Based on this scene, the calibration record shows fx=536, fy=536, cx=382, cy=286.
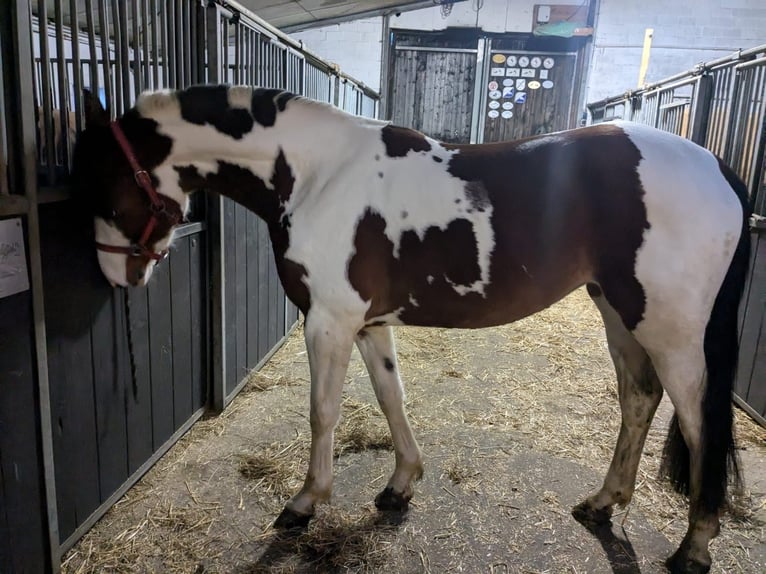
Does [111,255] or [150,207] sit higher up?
[150,207]

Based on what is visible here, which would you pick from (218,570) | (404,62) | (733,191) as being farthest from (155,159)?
(404,62)

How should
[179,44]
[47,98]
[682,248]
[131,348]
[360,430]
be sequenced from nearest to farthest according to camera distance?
1. [47,98]
2. [682,248]
3. [131,348]
4. [179,44]
5. [360,430]

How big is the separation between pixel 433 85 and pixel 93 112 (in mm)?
7266

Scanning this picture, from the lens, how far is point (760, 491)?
2.11 metres

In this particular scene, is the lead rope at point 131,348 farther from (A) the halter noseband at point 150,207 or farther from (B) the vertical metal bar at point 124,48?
(B) the vertical metal bar at point 124,48

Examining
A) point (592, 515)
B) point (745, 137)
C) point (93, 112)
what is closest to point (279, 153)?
point (93, 112)

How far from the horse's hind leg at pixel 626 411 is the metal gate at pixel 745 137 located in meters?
1.13

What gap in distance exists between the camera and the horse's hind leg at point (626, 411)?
1.85 m

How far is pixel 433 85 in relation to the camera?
815 cm

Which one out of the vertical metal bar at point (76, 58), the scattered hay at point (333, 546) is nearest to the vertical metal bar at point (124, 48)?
the vertical metal bar at point (76, 58)

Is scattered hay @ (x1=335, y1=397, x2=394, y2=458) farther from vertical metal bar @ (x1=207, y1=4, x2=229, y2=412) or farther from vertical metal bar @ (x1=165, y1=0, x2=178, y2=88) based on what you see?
vertical metal bar @ (x1=165, y1=0, x2=178, y2=88)

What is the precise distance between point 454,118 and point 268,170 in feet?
23.5

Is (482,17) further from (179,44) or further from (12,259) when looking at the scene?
(12,259)

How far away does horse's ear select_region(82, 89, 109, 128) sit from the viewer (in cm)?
152
